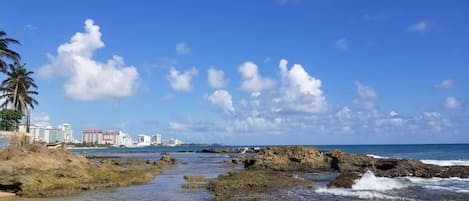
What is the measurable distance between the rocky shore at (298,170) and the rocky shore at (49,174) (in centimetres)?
819

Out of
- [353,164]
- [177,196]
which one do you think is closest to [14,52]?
[177,196]

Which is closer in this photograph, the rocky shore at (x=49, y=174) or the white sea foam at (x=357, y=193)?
the white sea foam at (x=357, y=193)

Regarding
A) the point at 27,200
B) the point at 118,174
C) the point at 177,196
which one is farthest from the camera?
the point at 118,174

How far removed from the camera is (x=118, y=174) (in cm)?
3794

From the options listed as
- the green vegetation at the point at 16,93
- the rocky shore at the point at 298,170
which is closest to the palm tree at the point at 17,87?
the green vegetation at the point at 16,93

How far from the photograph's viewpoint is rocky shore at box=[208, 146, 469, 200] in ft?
103

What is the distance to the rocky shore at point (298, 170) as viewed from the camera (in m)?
31.5

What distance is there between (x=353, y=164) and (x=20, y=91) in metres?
57.4

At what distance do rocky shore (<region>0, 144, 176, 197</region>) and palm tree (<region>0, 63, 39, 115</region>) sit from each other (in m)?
46.4

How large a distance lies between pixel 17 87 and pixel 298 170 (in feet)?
168

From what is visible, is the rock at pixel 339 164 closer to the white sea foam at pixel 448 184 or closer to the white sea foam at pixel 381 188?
the white sea foam at pixel 448 184

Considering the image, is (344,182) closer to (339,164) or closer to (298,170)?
(298,170)

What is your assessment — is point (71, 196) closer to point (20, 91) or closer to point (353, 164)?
point (353, 164)

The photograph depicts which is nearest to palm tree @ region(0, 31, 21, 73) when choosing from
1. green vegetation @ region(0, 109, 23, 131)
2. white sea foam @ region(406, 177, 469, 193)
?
green vegetation @ region(0, 109, 23, 131)
